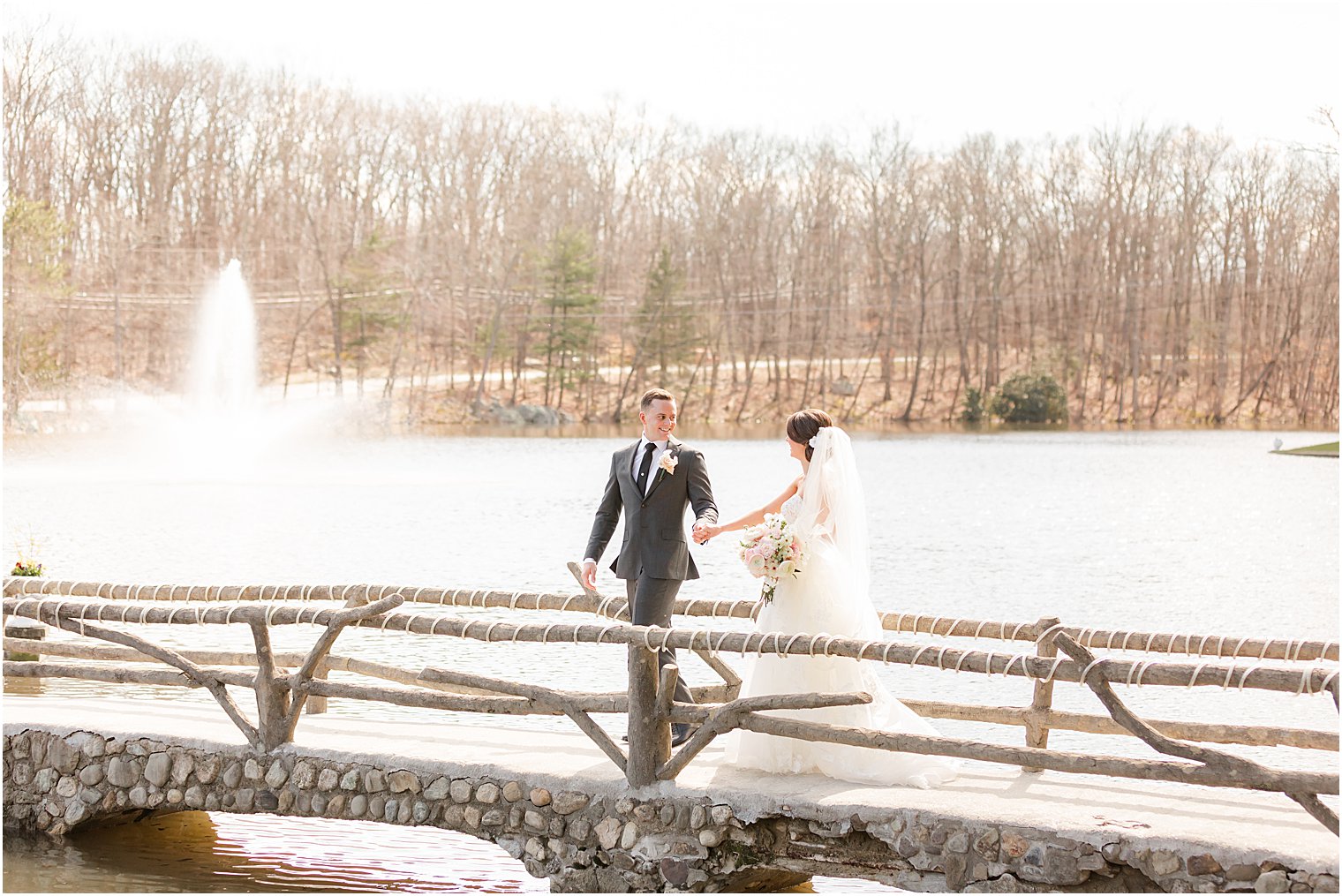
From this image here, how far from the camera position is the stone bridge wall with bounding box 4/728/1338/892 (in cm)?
600

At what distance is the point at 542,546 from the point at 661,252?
1640 inches

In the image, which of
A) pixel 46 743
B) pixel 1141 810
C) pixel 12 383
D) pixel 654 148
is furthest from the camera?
pixel 654 148

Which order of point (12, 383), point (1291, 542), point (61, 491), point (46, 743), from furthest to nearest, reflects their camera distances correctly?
point (12, 383), point (61, 491), point (1291, 542), point (46, 743)

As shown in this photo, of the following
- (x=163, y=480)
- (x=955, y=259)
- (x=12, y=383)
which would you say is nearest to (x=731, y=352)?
(x=955, y=259)

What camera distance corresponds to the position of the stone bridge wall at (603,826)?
600cm

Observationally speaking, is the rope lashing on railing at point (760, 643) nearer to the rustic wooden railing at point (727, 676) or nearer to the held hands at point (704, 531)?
the rustic wooden railing at point (727, 676)

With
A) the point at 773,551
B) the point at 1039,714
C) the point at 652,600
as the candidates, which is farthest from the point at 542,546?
the point at 773,551

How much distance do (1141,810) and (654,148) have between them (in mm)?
72026

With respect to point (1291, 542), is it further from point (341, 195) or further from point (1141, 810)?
point (341, 195)

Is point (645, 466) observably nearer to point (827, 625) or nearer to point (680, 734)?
point (827, 625)

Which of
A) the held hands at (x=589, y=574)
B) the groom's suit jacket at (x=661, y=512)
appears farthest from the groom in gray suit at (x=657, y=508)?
the held hands at (x=589, y=574)

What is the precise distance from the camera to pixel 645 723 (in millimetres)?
6875

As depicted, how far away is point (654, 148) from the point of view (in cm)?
7638

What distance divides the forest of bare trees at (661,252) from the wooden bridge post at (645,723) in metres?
54.6
